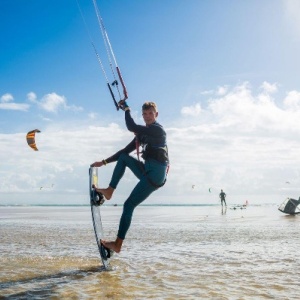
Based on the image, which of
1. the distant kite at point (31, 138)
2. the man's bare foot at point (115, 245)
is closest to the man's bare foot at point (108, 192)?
the man's bare foot at point (115, 245)

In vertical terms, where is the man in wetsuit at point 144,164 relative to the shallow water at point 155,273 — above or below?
above

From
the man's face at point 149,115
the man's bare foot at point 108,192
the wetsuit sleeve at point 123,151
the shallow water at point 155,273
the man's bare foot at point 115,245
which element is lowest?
the shallow water at point 155,273

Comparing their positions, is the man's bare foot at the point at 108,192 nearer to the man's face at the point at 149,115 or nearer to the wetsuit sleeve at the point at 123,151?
the wetsuit sleeve at the point at 123,151

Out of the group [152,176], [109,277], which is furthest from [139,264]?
[152,176]

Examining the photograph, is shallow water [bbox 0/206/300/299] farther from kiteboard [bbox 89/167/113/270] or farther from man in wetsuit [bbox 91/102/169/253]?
man in wetsuit [bbox 91/102/169/253]

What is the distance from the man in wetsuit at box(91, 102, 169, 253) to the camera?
5.83 meters

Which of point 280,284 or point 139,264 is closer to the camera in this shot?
point 280,284

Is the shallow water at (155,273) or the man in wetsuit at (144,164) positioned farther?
the man in wetsuit at (144,164)

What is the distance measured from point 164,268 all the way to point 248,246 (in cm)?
384

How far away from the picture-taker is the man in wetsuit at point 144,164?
5.83m

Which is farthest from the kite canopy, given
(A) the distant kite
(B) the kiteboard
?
(B) the kiteboard

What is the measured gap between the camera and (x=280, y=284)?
470cm

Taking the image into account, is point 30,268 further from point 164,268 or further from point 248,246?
point 248,246

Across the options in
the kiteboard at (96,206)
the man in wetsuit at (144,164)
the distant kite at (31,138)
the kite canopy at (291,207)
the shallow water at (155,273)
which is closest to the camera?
the shallow water at (155,273)
